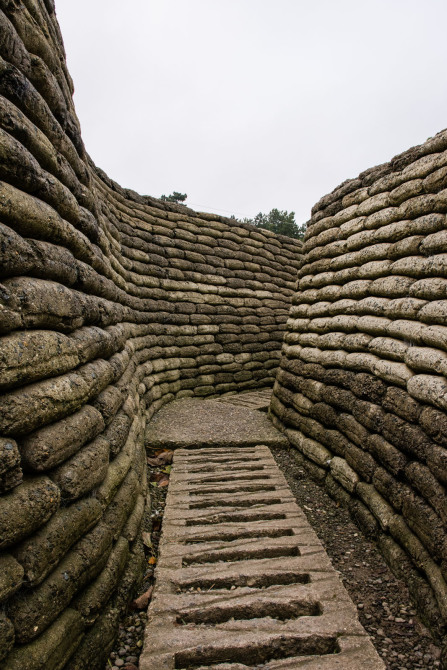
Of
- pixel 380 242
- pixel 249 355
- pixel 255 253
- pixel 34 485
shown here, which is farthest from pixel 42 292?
pixel 255 253

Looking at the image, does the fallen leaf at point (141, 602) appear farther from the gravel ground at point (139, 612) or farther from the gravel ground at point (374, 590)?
the gravel ground at point (374, 590)

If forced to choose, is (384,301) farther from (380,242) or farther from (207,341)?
(207,341)

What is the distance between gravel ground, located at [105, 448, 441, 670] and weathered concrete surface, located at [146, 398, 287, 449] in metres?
0.90

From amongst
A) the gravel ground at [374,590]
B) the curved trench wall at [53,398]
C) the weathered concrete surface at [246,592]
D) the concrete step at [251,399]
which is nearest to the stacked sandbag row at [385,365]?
the gravel ground at [374,590]

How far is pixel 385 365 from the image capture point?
2.75 metres

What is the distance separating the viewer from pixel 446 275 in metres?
2.38

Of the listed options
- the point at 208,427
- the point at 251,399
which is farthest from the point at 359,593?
the point at 251,399

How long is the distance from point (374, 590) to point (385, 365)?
4.62 ft

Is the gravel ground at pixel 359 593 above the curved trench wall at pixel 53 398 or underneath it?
underneath

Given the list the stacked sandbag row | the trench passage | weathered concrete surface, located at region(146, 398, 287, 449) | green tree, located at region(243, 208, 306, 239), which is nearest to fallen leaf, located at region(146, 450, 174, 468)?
weathered concrete surface, located at region(146, 398, 287, 449)

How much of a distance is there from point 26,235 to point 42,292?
0.83 ft

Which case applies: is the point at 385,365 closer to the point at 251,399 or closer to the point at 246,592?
the point at 246,592

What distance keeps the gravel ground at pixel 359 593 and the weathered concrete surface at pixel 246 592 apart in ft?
0.54

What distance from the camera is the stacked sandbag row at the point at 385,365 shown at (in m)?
2.12
